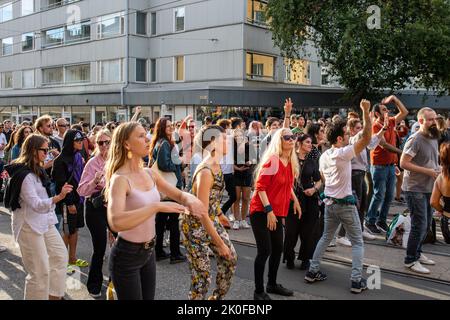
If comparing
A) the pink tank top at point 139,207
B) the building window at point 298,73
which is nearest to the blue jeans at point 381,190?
the pink tank top at point 139,207

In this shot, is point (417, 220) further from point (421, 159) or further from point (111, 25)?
point (111, 25)

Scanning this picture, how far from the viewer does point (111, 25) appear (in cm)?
3238

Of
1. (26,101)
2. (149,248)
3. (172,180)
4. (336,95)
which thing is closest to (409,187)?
(172,180)

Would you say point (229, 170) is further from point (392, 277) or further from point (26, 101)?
point (26, 101)

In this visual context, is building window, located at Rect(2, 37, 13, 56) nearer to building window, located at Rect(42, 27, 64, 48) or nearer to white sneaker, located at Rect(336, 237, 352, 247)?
building window, located at Rect(42, 27, 64, 48)

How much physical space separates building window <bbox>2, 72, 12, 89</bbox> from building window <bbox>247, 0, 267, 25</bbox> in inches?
1007

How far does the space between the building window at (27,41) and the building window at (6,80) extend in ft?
12.1

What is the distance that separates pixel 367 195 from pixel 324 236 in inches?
104

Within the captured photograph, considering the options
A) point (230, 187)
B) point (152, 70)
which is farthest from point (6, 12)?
point (230, 187)

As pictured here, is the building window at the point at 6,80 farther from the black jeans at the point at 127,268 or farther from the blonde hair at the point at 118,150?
the black jeans at the point at 127,268

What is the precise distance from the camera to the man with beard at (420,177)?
19.4 ft

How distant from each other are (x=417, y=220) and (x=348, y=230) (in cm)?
110
